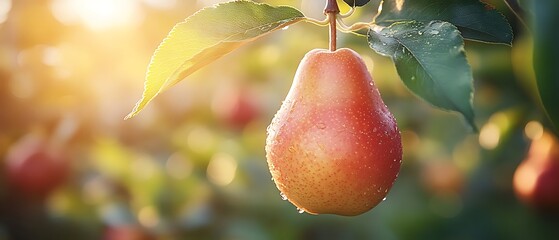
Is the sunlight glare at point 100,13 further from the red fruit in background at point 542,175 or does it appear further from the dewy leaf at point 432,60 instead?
the dewy leaf at point 432,60

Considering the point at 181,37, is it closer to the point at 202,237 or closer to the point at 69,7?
the point at 202,237

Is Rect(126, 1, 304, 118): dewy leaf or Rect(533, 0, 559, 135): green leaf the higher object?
Rect(533, 0, 559, 135): green leaf

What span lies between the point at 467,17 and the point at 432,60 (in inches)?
6.3

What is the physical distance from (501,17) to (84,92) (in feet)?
8.09

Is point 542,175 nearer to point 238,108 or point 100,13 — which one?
point 238,108

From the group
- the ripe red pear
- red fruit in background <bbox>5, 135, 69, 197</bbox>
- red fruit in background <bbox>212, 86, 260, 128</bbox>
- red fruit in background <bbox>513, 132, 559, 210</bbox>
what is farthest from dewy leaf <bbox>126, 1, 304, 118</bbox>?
red fruit in background <bbox>212, 86, 260, 128</bbox>

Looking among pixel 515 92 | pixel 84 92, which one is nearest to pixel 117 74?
pixel 84 92

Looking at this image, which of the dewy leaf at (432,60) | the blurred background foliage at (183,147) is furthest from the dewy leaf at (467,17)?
the blurred background foliage at (183,147)

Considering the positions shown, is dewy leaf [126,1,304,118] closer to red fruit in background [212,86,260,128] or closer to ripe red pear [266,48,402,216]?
ripe red pear [266,48,402,216]

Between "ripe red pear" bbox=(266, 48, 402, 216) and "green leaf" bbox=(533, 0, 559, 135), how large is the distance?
10.4 inches

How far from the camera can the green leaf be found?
1.78ft

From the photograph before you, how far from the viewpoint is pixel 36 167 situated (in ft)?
9.07

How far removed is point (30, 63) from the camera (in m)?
A: 3.14

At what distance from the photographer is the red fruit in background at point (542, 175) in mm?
1862
